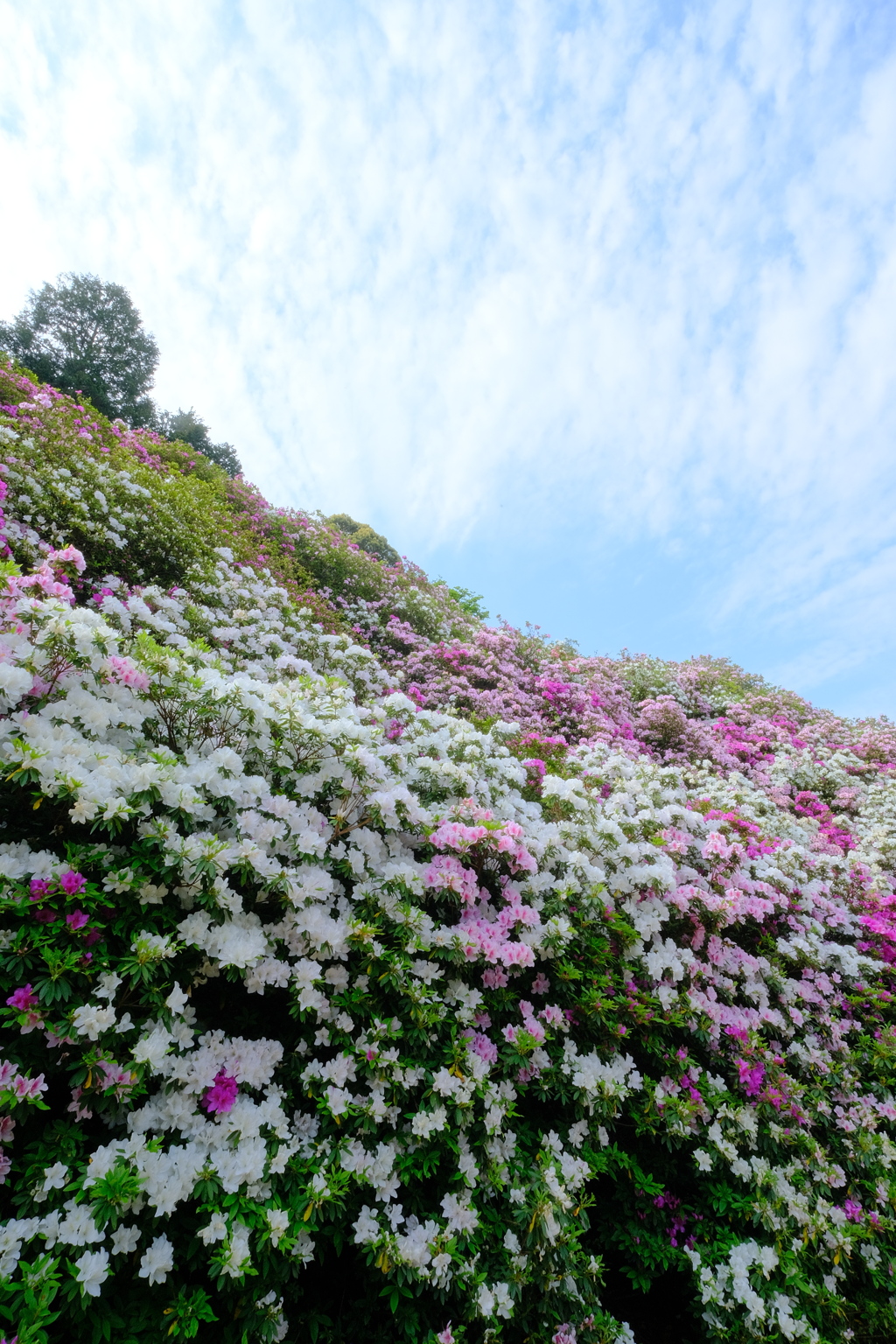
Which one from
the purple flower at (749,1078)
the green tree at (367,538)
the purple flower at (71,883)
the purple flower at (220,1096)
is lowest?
the purple flower at (220,1096)

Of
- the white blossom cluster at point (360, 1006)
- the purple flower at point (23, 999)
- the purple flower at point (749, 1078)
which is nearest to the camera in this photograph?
the purple flower at point (23, 999)

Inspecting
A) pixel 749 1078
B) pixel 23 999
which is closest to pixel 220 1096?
pixel 23 999

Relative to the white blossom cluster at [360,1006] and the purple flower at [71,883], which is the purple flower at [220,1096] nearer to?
the white blossom cluster at [360,1006]

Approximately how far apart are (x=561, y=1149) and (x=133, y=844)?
2.47m

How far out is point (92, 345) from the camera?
27.0m

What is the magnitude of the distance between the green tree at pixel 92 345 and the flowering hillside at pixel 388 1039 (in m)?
25.9

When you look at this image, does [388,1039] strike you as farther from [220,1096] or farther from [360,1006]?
[220,1096]

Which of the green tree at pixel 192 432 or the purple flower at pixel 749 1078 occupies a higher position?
the green tree at pixel 192 432

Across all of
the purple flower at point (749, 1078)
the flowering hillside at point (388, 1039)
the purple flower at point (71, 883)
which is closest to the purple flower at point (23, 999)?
the flowering hillside at point (388, 1039)

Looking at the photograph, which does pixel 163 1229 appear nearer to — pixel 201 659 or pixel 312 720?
pixel 312 720

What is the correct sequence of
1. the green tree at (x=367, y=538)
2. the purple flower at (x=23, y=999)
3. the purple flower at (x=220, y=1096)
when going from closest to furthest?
the purple flower at (x=23, y=999) → the purple flower at (x=220, y=1096) → the green tree at (x=367, y=538)

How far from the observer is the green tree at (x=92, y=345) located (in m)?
25.2

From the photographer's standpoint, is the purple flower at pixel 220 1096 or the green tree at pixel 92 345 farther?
the green tree at pixel 92 345

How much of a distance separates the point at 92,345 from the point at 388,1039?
1332 inches
